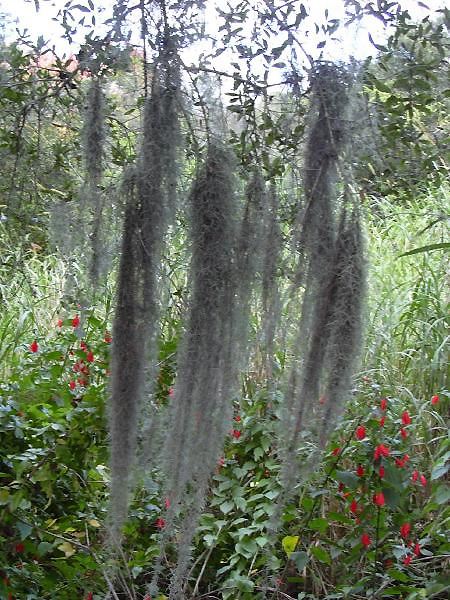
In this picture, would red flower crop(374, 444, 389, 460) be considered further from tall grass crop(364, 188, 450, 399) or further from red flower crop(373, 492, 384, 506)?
tall grass crop(364, 188, 450, 399)

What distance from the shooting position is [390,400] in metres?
2.22

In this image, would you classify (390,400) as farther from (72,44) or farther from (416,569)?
(72,44)

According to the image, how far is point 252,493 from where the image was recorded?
228 cm

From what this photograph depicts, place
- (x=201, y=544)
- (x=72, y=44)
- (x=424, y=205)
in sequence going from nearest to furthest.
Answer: (x=72, y=44) < (x=201, y=544) < (x=424, y=205)

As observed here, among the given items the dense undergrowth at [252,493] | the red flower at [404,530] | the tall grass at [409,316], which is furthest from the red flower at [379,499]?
the tall grass at [409,316]

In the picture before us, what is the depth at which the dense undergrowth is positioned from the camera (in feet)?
6.21

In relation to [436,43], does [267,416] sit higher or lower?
lower

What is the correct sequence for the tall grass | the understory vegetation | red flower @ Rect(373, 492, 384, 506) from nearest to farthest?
the understory vegetation < red flower @ Rect(373, 492, 384, 506) < the tall grass

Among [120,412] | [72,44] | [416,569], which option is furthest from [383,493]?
[72,44]

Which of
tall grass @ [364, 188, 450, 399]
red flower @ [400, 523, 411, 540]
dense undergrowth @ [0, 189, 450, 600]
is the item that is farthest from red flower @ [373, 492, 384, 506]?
tall grass @ [364, 188, 450, 399]

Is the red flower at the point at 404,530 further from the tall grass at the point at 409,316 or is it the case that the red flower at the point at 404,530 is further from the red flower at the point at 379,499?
the tall grass at the point at 409,316

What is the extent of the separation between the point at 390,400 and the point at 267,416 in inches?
13.1

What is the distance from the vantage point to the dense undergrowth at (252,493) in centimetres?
189

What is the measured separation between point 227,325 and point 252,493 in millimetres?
1009
